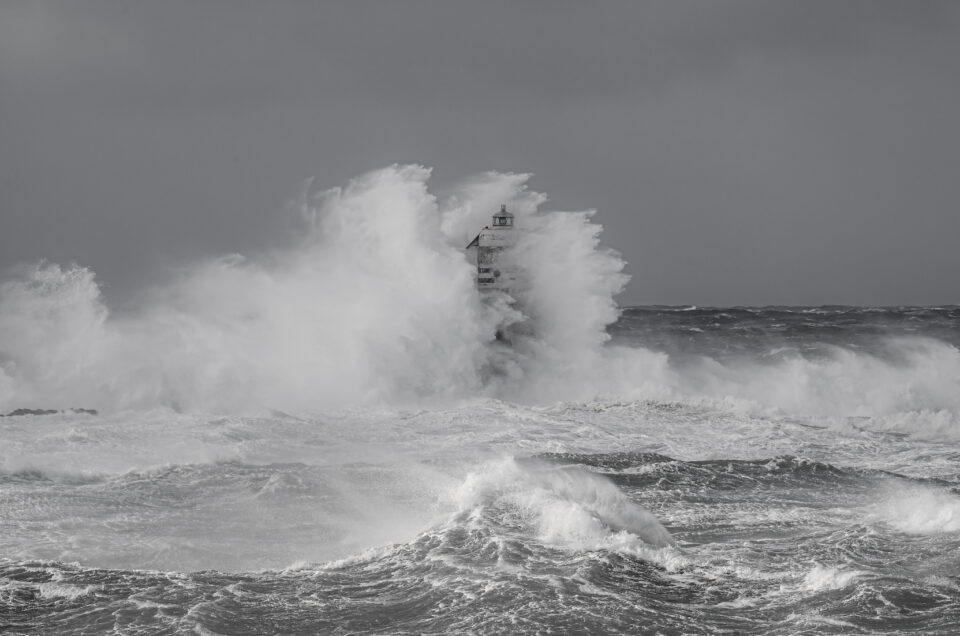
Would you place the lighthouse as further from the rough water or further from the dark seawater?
the dark seawater

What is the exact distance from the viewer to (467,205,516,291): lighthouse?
28047 millimetres

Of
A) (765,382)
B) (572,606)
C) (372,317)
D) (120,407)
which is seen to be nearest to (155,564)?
(572,606)

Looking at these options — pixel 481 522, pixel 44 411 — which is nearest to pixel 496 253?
pixel 44 411

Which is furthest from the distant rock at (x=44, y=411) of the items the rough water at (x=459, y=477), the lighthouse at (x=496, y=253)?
the lighthouse at (x=496, y=253)

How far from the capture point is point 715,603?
8898 mm

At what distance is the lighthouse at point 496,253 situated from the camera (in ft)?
92.0

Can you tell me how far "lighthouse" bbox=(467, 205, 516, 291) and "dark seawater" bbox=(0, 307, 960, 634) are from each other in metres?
6.65

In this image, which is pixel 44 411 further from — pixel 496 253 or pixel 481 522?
pixel 481 522

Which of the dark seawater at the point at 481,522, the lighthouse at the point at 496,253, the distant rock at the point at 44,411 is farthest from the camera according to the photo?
the lighthouse at the point at 496,253

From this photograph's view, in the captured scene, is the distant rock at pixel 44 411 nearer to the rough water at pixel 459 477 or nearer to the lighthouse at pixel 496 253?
the rough water at pixel 459 477

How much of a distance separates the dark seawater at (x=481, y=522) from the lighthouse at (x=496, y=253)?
665 centimetres

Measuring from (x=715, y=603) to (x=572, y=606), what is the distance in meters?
1.35

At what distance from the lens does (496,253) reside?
1123 inches

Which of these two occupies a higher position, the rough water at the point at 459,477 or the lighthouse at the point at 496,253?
the lighthouse at the point at 496,253
